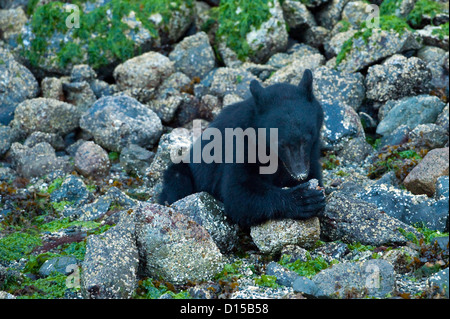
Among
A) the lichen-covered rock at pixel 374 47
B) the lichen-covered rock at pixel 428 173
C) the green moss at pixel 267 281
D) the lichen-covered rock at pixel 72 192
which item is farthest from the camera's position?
the lichen-covered rock at pixel 374 47

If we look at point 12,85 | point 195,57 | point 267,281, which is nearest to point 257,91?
point 267,281

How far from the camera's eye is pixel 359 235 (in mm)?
5910

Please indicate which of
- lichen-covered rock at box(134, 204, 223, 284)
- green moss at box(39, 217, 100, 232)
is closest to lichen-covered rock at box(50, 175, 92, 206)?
green moss at box(39, 217, 100, 232)

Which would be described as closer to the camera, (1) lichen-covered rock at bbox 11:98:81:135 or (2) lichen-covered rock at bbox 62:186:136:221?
(2) lichen-covered rock at bbox 62:186:136:221

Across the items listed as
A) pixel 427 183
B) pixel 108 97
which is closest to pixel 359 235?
pixel 427 183

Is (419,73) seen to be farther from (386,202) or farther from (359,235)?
(359,235)

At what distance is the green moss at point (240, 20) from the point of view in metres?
11.1

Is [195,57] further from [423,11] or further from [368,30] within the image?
[423,11]

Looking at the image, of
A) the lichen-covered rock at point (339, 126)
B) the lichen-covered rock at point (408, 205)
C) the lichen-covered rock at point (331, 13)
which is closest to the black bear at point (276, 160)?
the lichen-covered rock at point (408, 205)

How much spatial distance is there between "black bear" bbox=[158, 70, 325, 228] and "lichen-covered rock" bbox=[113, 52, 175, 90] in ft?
14.5

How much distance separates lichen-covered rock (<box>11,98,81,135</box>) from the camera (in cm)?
983

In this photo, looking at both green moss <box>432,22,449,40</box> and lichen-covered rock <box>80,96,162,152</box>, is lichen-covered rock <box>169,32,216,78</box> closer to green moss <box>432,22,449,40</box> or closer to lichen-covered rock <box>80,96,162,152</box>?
lichen-covered rock <box>80,96,162,152</box>

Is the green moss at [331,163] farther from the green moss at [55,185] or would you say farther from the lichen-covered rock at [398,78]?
the green moss at [55,185]

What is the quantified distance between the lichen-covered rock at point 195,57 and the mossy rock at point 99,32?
2.31 feet
